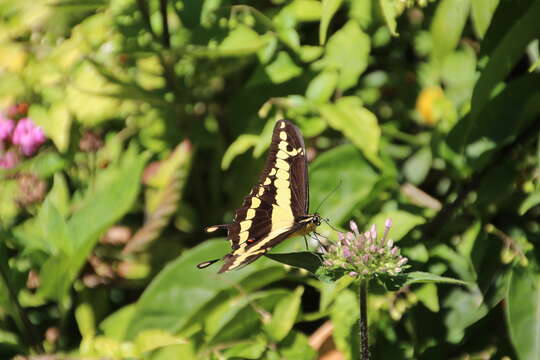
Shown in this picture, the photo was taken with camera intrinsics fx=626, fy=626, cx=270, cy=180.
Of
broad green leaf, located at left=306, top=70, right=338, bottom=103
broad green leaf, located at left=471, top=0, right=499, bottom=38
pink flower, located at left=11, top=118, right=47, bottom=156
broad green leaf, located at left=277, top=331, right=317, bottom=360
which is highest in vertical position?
broad green leaf, located at left=471, top=0, right=499, bottom=38

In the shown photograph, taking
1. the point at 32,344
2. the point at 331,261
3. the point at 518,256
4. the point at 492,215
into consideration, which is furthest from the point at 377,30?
the point at 32,344

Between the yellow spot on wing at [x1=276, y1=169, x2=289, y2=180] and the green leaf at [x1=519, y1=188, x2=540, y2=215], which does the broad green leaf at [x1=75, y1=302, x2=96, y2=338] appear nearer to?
the yellow spot on wing at [x1=276, y1=169, x2=289, y2=180]

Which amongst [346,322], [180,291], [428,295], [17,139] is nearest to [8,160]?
[17,139]

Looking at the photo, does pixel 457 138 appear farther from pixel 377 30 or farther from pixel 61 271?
pixel 61 271

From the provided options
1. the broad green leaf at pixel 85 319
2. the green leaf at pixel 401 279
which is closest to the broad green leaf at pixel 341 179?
the green leaf at pixel 401 279

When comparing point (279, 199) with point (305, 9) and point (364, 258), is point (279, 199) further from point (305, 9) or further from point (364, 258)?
point (305, 9)

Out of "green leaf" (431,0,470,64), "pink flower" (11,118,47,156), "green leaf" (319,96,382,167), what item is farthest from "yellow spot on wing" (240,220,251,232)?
"pink flower" (11,118,47,156)
